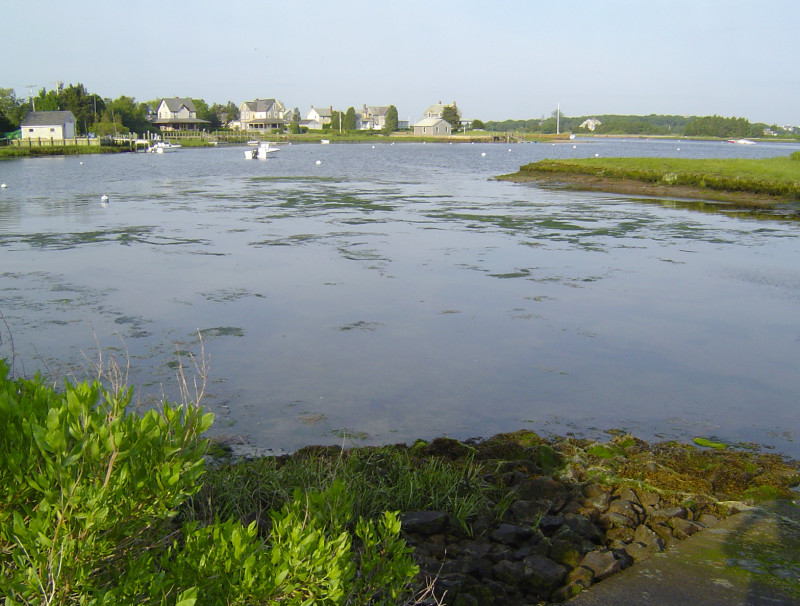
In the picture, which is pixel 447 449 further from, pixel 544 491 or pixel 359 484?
pixel 359 484

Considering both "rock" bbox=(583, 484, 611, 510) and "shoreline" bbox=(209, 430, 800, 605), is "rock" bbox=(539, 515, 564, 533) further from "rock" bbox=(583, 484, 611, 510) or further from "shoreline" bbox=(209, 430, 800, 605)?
"rock" bbox=(583, 484, 611, 510)

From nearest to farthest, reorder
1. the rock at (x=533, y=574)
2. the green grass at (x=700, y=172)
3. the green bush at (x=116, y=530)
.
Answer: the green bush at (x=116, y=530) < the rock at (x=533, y=574) < the green grass at (x=700, y=172)

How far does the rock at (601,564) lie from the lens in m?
4.05

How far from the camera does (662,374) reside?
25.1 ft

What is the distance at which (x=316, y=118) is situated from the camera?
6821 inches

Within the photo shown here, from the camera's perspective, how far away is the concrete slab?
3678mm

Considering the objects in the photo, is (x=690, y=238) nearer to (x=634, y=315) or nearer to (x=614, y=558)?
(x=634, y=315)

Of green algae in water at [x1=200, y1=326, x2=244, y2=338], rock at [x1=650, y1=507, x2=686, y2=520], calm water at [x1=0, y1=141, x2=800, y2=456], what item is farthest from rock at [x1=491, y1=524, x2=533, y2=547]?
green algae in water at [x1=200, y1=326, x2=244, y2=338]

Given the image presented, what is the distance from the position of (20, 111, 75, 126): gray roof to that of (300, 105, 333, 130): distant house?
287 feet

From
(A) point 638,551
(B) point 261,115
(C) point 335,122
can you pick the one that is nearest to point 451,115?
(C) point 335,122

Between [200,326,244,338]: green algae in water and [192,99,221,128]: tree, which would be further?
[192,99,221,128]: tree

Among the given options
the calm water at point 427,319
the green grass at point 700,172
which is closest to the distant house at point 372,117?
→ the green grass at point 700,172

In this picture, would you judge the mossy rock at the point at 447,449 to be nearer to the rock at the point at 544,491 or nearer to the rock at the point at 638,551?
the rock at the point at 544,491

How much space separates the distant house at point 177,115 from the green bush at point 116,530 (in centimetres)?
13172
